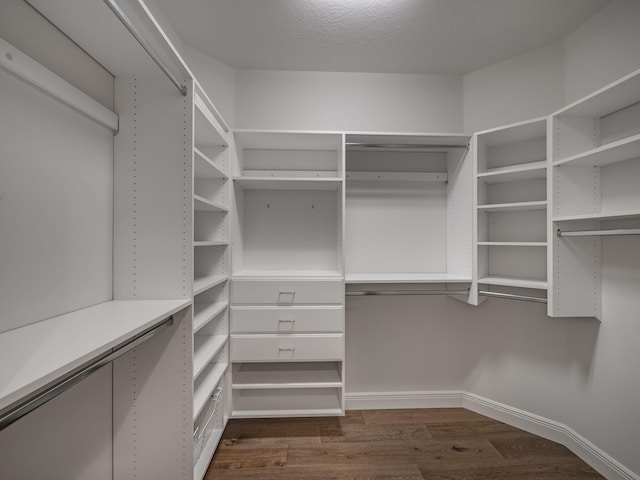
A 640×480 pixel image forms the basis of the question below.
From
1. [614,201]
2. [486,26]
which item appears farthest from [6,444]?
[486,26]

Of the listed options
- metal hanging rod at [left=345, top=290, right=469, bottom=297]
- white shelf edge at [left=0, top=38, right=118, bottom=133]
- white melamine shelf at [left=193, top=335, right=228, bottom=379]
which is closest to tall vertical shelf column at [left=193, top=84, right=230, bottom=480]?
white melamine shelf at [left=193, top=335, right=228, bottom=379]

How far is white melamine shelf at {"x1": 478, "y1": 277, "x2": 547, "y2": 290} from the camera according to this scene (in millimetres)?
1711

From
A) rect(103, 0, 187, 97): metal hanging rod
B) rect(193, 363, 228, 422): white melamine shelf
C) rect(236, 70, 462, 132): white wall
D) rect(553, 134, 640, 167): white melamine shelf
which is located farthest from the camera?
rect(236, 70, 462, 132): white wall

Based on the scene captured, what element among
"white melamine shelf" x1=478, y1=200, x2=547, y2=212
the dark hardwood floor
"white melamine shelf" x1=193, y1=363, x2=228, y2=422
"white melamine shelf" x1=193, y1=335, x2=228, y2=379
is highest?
"white melamine shelf" x1=478, y1=200, x2=547, y2=212

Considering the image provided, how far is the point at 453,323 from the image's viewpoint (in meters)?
2.25

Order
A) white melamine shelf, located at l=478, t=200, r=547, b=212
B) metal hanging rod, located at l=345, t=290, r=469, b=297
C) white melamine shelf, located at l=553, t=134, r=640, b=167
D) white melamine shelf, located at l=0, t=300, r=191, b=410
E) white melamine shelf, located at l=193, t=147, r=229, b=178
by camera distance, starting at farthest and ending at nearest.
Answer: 1. metal hanging rod, located at l=345, t=290, r=469, b=297
2. white melamine shelf, located at l=478, t=200, r=547, b=212
3. white melamine shelf, located at l=193, t=147, r=229, b=178
4. white melamine shelf, located at l=553, t=134, r=640, b=167
5. white melamine shelf, located at l=0, t=300, r=191, b=410

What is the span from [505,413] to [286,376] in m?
1.65

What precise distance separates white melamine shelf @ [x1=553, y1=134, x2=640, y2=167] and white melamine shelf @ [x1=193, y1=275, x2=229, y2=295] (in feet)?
6.78

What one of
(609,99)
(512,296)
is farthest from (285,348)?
(609,99)

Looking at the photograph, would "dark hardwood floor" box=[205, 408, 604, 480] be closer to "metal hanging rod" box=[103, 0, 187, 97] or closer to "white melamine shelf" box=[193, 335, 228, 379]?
"white melamine shelf" box=[193, 335, 228, 379]

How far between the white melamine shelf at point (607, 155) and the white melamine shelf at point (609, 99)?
0.23 meters

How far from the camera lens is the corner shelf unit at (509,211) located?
6.17 ft

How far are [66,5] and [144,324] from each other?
108 cm

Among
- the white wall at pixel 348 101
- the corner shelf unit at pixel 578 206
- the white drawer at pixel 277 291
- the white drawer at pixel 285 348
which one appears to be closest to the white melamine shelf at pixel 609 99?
the corner shelf unit at pixel 578 206
